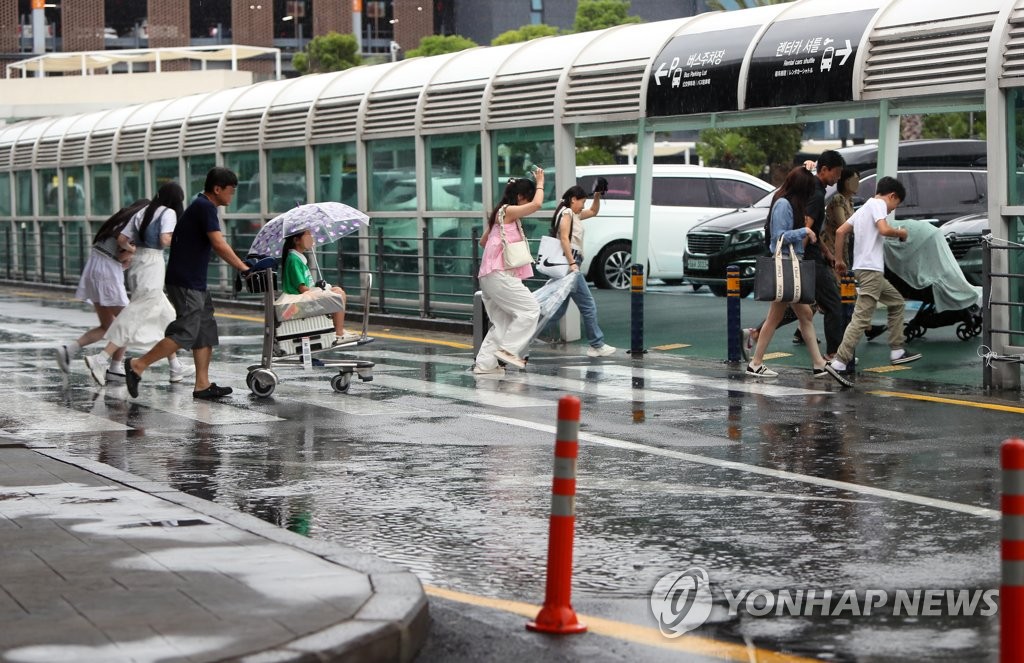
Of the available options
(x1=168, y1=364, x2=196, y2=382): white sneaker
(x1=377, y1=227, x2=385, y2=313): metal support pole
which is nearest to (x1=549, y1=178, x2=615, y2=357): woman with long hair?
(x1=168, y1=364, x2=196, y2=382): white sneaker

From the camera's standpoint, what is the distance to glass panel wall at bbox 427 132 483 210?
64.4 ft

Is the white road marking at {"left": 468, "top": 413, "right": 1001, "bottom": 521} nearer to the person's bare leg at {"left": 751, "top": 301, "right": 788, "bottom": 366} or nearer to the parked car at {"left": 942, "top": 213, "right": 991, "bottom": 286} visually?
the person's bare leg at {"left": 751, "top": 301, "right": 788, "bottom": 366}

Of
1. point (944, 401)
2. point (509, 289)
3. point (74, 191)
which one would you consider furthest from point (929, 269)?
point (74, 191)

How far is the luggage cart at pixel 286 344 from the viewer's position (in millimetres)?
12906

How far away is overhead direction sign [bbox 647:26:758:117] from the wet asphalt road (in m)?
2.73

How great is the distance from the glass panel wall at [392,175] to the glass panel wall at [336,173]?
0.48 meters

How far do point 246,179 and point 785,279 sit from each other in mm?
13477

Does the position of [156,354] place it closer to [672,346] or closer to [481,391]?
[481,391]

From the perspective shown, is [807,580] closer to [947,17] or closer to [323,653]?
[323,653]

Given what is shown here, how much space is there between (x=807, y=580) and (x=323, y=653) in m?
2.23

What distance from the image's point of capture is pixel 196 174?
26938 mm

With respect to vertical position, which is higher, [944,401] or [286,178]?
[286,178]

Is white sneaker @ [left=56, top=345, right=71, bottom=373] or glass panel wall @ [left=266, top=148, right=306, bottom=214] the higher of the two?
glass panel wall @ [left=266, top=148, right=306, bottom=214]

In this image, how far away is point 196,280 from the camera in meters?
12.8
